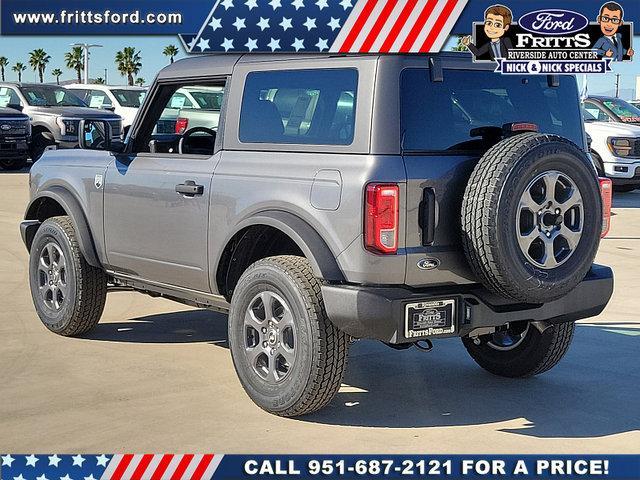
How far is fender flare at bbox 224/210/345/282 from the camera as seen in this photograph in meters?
5.07

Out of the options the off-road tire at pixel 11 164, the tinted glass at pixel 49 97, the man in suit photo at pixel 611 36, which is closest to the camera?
the man in suit photo at pixel 611 36

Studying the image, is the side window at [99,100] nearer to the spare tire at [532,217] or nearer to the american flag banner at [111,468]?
the spare tire at [532,217]

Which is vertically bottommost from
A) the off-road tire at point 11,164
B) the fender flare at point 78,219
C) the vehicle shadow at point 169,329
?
the vehicle shadow at point 169,329

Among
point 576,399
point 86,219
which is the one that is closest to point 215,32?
point 86,219

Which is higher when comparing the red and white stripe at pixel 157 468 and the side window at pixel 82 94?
the side window at pixel 82 94

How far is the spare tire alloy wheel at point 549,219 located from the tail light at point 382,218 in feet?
1.91

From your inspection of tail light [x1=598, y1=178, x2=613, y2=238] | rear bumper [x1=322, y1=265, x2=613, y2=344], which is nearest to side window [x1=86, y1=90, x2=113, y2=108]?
tail light [x1=598, y1=178, x2=613, y2=238]

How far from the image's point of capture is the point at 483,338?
6.35 metres

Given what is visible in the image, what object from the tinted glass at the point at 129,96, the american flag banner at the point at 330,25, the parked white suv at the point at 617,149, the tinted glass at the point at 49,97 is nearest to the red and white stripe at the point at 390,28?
the american flag banner at the point at 330,25

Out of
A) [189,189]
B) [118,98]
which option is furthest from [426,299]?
[118,98]

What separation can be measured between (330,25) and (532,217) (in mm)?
1699

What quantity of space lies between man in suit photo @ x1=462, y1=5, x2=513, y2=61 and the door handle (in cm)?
169

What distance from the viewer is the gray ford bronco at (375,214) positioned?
4.95m

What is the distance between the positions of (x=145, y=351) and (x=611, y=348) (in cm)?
305
